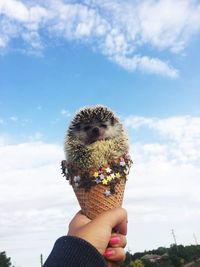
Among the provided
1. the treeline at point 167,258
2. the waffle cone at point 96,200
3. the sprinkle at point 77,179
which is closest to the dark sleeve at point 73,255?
the waffle cone at point 96,200

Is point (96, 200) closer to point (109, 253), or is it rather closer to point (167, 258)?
point (109, 253)

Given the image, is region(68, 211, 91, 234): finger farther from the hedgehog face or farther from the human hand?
the hedgehog face

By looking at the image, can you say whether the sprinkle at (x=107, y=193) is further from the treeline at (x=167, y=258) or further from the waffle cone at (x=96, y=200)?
the treeline at (x=167, y=258)

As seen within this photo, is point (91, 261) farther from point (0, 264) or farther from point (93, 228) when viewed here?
point (0, 264)

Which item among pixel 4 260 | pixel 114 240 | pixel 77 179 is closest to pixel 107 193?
pixel 77 179

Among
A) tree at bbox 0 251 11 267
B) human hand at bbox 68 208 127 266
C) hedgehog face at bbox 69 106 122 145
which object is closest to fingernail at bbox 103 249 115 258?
human hand at bbox 68 208 127 266
